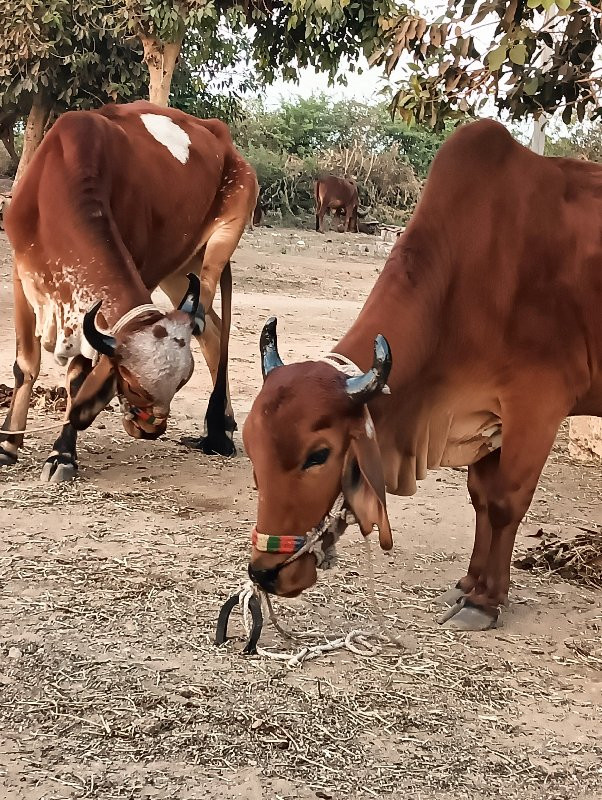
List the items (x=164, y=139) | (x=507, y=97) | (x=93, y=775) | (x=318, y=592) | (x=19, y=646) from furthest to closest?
1. (x=164, y=139)
2. (x=507, y=97)
3. (x=318, y=592)
4. (x=19, y=646)
5. (x=93, y=775)

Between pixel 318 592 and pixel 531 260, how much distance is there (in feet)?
4.92

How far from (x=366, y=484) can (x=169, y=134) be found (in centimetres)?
394

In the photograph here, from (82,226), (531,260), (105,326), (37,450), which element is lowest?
(37,450)

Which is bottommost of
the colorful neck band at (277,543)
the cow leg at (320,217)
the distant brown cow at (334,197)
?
→ the cow leg at (320,217)

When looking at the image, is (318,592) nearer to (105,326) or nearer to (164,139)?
(105,326)

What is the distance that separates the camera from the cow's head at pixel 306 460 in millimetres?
3094

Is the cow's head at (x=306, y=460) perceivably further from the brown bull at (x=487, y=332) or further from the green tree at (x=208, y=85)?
the green tree at (x=208, y=85)

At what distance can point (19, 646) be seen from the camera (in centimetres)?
353

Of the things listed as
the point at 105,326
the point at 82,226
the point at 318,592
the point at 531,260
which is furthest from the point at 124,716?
the point at 82,226

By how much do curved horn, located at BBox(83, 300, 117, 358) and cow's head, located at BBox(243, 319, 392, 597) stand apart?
1740mm

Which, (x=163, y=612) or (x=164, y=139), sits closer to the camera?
(x=163, y=612)

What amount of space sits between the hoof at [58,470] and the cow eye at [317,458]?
264 centimetres

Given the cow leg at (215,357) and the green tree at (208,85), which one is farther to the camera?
the green tree at (208,85)

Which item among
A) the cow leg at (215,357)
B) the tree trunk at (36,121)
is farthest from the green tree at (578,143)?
the cow leg at (215,357)
